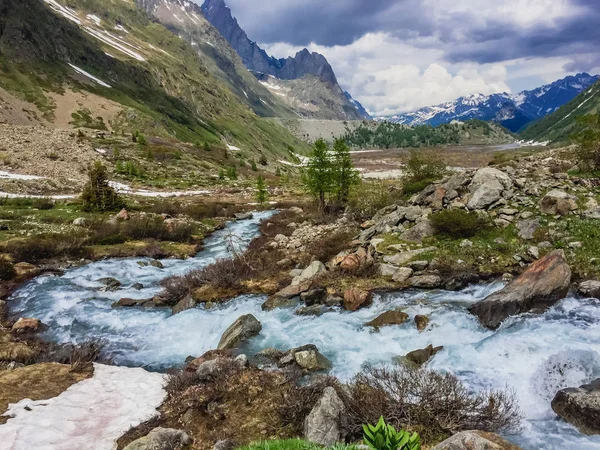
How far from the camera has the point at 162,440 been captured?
29.5 feet

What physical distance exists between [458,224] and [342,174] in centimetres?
2115

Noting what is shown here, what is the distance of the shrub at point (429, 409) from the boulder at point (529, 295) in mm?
5704

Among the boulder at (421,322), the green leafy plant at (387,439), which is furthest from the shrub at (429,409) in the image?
the boulder at (421,322)

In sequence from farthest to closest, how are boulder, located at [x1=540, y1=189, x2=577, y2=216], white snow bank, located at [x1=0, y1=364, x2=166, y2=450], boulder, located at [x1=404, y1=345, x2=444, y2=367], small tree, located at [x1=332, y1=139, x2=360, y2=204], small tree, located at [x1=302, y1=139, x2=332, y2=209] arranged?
small tree, located at [x1=332, y1=139, x2=360, y2=204], small tree, located at [x1=302, y1=139, x2=332, y2=209], boulder, located at [x1=540, y1=189, x2=577, y2=216], boulder, located at [x1=404, y1=345, x2=444, y2=367], white snow bank, located at [x1=0, y1=364, x2=166, y2=450]

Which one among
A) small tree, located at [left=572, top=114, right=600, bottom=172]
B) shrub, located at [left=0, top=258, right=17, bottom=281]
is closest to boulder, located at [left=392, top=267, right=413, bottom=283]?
small tree, located at [left=572, top=114, right=600, bottom=172]

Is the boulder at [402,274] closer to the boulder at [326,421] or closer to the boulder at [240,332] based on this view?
the boulder at [240,332]

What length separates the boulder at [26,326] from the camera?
1738cm

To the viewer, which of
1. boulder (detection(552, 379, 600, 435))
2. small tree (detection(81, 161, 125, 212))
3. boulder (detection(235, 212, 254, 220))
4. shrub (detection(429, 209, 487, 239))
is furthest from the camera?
boulder (detection(235, 212, 254, 220))

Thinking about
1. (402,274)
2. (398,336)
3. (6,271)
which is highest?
(402,274)

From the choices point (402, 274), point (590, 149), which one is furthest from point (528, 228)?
point (590, 149)

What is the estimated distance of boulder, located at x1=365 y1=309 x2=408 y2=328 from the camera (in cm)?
1591

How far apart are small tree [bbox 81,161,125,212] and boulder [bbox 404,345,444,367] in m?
38.1

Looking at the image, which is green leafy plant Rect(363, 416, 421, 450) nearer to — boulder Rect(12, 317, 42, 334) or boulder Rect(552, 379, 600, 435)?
boulder Rect(552, 379, 600, 435)

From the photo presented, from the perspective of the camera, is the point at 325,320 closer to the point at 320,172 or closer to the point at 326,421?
the point at 326,421
